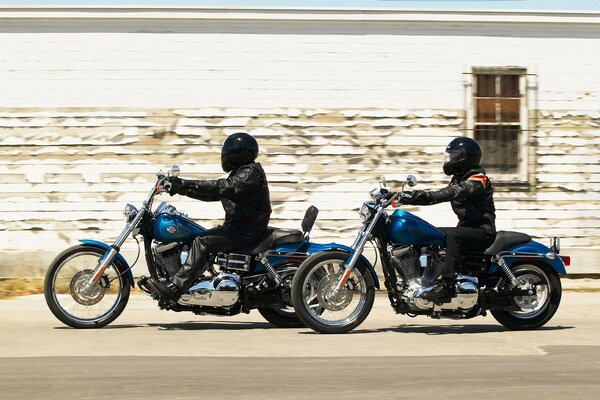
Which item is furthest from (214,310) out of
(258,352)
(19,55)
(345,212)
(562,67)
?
(562,67)

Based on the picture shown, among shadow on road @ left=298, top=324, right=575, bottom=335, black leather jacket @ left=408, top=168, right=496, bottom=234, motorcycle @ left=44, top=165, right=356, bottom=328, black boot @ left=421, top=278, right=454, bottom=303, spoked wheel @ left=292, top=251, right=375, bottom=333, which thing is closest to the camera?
spoked wheel @ left=292, top=251, right=375, bottom=333

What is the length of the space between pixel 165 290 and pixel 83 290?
0.75 metres

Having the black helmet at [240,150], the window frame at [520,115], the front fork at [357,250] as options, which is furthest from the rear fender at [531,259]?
the window frame at [520,115]

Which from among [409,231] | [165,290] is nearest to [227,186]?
[165,290]

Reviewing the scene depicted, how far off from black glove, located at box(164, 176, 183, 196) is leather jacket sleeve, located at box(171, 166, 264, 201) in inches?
0.7

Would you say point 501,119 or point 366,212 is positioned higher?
point 501,119

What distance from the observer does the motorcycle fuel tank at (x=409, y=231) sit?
31.6 ft

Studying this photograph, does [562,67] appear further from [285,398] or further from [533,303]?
[285,398]

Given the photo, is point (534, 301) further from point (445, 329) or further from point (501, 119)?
point (501, 119)

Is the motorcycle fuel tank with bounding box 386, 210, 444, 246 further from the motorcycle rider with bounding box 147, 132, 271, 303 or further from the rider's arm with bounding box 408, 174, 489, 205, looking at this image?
the motorcycle rider with bounding box 147, 132, 271, 303

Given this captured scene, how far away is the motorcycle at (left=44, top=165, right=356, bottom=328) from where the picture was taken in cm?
962

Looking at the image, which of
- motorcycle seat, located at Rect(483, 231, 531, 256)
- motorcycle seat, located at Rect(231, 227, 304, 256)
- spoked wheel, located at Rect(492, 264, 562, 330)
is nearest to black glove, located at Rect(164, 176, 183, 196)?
motorcycle seat, located at Rect(231, 227, 304, 256)

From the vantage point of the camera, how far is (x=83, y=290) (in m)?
9.59

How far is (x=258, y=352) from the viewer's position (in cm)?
841
